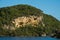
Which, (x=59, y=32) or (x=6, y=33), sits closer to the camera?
(x=59, y=32)

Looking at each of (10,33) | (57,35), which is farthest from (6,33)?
(57,35)

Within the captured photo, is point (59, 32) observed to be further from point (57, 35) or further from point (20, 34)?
point (20, 34)

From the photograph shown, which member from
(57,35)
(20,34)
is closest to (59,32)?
(57,35)

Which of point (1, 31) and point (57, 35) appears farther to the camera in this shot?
point (1, 31)

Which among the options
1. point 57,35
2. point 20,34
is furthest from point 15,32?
point 57,35

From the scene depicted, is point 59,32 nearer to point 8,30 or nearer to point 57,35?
point 57,35

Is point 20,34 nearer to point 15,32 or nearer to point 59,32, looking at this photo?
point 15,32
